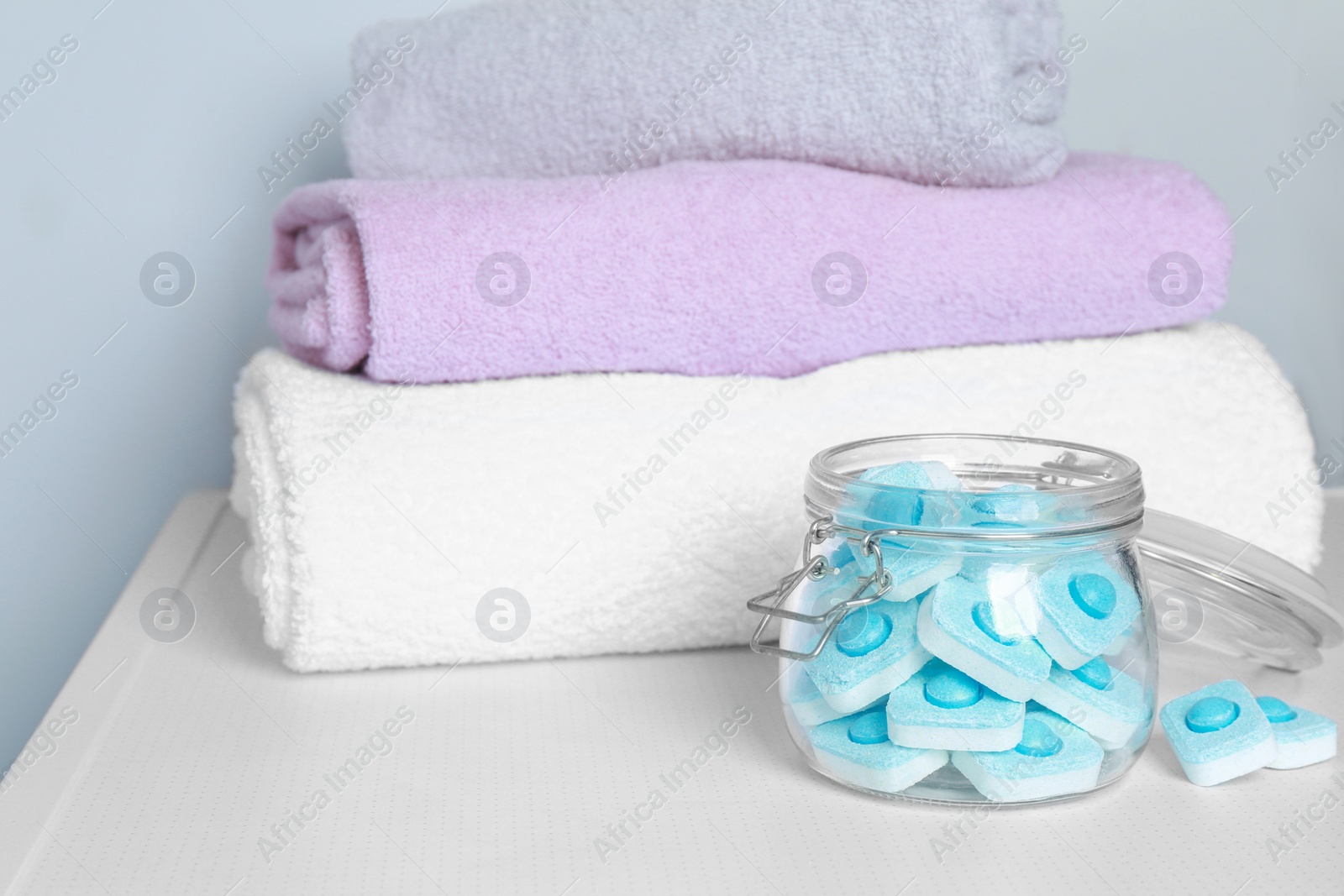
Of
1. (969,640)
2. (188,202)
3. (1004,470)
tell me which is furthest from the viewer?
(188,202)

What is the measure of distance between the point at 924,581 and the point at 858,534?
3 cm

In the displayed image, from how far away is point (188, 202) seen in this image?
836 millimetres

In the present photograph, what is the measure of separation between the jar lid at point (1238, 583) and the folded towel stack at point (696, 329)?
106 mm

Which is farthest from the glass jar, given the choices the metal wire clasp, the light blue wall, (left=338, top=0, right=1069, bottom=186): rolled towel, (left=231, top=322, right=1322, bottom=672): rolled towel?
the light blue wall

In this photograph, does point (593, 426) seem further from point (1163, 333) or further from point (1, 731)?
point (1, 731)

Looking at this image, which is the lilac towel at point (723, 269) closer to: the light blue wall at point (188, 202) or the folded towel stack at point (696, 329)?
the folded towel stack at point (696, 329)

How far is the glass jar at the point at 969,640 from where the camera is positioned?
0.41m

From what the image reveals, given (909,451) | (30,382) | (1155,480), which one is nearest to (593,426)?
(909,451)

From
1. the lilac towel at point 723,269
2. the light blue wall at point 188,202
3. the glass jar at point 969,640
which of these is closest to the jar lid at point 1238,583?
the glass jar at point 969,640

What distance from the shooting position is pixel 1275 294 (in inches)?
34.6

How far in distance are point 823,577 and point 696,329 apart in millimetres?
171

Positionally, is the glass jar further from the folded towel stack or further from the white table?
the folded towel stack

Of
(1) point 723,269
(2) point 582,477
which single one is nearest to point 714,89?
(1) point 723,269

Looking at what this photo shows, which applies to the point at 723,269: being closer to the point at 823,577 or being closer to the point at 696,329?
the point at 696,329
